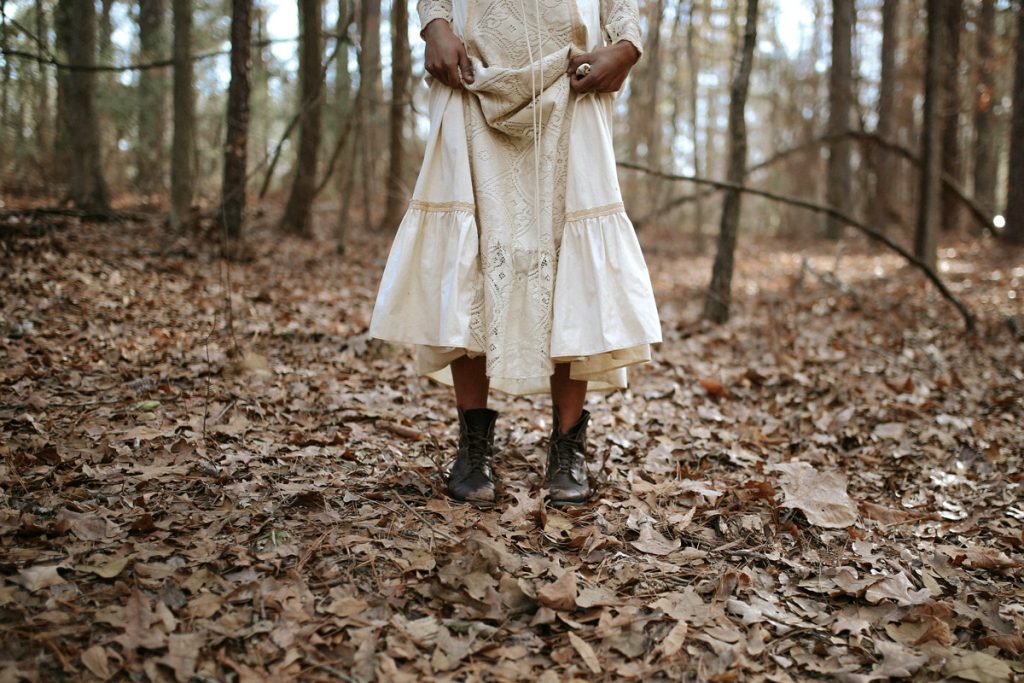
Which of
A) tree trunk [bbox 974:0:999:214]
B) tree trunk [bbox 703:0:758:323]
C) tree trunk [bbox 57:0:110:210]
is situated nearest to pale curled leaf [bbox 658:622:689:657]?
tree trunk [bbox 703:0:758:323]

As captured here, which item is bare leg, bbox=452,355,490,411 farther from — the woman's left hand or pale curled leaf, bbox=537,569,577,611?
the woman's left hand

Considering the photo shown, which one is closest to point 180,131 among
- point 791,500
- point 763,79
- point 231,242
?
point 231,242

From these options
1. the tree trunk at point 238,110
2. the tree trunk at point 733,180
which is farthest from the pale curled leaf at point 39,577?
the tree trunk at point 733,180

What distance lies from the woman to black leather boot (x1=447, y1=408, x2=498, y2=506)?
7 cm

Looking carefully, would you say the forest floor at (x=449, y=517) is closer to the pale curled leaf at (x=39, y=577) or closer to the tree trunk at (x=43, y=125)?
the pale curled leaf at (x=39, y=577)

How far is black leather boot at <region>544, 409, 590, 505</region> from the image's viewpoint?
2438 millimetres

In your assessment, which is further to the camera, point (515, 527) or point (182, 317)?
point (182, 317)

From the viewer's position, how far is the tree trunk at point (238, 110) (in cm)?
571

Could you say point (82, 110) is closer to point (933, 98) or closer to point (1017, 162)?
point (933, 98)

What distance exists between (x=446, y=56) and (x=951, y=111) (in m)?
9.98

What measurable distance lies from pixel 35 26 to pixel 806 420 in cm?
745

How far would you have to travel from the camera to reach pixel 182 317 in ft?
14.4

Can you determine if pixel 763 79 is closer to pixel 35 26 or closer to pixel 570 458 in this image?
pixel 35 26

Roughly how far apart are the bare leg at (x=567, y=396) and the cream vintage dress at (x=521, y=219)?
0.64 feet
